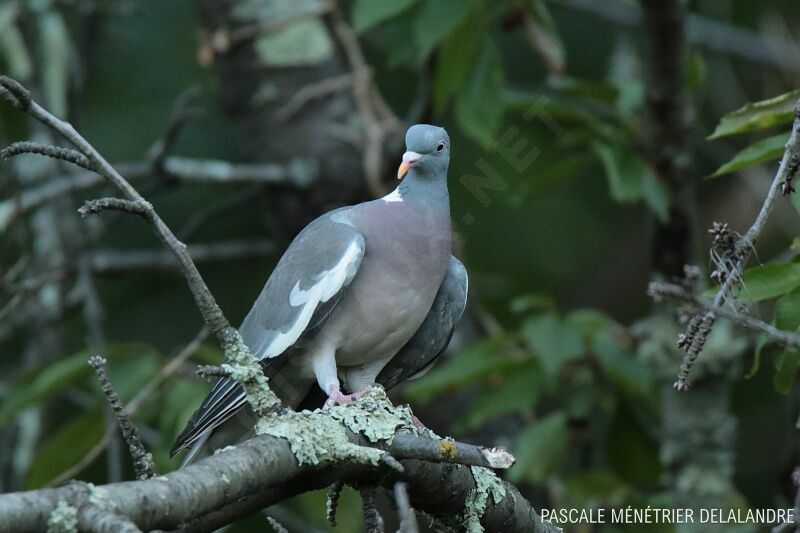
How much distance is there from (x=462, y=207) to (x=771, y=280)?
2904mm

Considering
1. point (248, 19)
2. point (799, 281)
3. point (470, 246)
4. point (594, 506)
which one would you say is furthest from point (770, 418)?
point (799, 281)

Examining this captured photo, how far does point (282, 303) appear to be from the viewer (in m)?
3.23

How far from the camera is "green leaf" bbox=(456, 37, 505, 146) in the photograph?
4.02m

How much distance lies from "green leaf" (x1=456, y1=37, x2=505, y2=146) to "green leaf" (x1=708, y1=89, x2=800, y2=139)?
1.44 m

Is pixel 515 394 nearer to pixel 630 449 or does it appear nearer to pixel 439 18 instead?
pixel 630 449

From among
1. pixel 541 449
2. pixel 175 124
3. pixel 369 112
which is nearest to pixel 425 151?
pixel 175 124

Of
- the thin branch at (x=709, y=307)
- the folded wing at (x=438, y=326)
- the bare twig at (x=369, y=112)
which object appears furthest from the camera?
the bare twig at (x=369, y=112)

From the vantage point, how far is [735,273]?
1.92m

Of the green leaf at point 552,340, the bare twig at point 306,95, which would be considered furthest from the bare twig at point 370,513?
the bare twig at point 306,95

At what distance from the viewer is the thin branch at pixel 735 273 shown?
1831 millimetres

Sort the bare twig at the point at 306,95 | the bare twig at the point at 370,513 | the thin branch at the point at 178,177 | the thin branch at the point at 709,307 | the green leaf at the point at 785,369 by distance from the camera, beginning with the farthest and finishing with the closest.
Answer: the bare twig at the point at 306,95 → the thin branch at the point at 178,177 → the green leaf at the point at 785,369 → the bare twig at the point at 370,513 → the thin branch at the point at 709,307

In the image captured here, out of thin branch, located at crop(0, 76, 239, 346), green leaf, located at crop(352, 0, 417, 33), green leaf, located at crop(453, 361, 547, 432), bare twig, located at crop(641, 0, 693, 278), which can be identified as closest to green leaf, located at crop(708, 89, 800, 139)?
thin branch, located at crop(0, 76, 239, 346)

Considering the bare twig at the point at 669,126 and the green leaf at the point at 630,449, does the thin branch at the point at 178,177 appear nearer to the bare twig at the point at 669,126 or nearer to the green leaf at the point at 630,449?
the bare twig at the point at 669,126

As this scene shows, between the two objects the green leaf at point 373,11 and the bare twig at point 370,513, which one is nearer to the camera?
the bare twig at point 370,513
